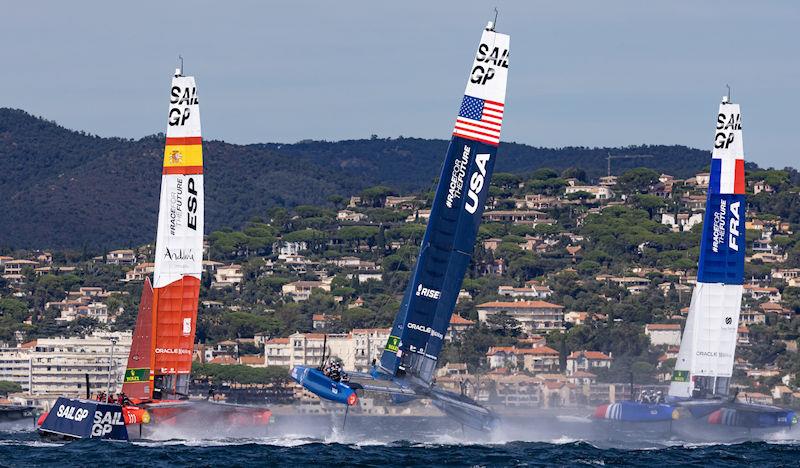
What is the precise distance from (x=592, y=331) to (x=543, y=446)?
69.0 m

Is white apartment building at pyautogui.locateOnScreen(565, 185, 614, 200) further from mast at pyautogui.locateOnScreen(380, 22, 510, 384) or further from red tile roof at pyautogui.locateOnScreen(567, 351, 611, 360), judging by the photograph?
mast at pyautogui.locateOnScreen(380, 22, 510, 384)

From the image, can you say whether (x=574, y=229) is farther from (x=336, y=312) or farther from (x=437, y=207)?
(x=437, y=207)

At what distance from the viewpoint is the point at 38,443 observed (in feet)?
149

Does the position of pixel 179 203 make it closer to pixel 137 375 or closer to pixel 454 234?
pixel 137 375

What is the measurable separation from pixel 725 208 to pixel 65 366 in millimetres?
65291

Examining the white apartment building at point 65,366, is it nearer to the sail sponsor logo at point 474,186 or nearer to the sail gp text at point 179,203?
the sail gp text at point 179,203

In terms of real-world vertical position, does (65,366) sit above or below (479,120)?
below

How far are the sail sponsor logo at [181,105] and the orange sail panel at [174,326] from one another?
4.15m

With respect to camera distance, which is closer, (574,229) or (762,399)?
(762,399)

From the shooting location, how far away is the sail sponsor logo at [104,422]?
43.5 m

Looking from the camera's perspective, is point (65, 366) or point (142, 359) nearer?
point (142, 359)

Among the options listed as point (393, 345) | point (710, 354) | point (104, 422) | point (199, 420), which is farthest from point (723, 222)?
point (104, 422)

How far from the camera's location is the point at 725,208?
5431 cm

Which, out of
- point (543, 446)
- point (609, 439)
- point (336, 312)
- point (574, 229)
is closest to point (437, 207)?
point (543, 446)
